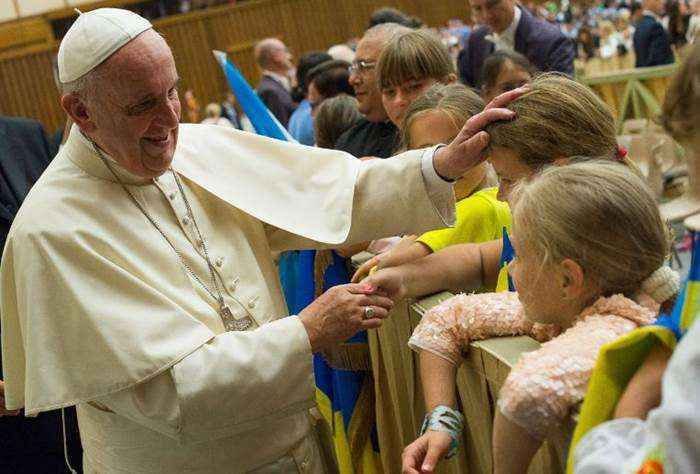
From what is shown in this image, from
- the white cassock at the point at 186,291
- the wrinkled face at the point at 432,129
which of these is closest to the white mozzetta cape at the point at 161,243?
the white cassock at the point at 186,291

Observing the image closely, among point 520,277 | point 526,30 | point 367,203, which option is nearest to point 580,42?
point 526,30

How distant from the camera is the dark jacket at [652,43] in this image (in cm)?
982

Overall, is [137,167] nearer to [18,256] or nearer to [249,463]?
[18,256]

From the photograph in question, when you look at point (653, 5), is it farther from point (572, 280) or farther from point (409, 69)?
point (572, 280)

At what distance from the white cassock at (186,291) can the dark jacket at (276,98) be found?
509 centimetres

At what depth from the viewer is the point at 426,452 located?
5.89 feet

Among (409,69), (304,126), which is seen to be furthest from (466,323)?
(304,126)

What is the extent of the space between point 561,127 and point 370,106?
212 centimetres

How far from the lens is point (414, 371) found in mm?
2418

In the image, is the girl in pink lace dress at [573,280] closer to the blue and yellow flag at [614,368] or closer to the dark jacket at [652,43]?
the blue and yellow flag at [614,368]

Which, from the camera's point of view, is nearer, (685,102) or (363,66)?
(685,102)

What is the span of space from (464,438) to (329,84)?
3.72 m

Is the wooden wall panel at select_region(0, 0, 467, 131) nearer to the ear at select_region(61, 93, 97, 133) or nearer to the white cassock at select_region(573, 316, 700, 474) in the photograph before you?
the ear at select_region(61, 93, 97, 133)

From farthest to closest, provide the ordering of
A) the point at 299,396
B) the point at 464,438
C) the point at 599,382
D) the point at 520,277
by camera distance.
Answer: the point at 299,396 < the point at 464,438 < the point at 520,277 < the point at 599,382
